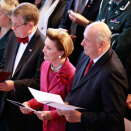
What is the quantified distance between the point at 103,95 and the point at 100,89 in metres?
0.06

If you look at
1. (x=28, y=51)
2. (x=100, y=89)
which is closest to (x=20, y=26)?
(x=28, y=51)

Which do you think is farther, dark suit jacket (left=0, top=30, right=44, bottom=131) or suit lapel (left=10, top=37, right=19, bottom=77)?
suit lapel (left=10, top=37, right=19, bottom=77)

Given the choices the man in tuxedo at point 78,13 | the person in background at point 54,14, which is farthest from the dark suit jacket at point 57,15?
the man in tuxedo at point 78,13

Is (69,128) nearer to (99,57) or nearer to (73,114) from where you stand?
(73,114)

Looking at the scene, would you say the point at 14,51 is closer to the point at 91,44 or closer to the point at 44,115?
the point at 44,115

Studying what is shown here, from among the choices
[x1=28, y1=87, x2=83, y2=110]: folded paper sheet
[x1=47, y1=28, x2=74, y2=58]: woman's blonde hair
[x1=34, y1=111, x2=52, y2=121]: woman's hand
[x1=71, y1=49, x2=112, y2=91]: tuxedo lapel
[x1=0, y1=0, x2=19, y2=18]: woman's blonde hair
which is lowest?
[x1=34, y1=111, x2=52, y2=121]: woman's hand

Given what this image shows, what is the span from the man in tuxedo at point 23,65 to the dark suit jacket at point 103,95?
0.77 meters

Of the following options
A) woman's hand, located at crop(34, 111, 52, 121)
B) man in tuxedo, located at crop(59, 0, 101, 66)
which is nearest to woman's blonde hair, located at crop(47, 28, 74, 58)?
woman's hand, located at crop(34, 111, 52, 121)

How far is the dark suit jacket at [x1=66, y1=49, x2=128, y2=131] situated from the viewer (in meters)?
2.01

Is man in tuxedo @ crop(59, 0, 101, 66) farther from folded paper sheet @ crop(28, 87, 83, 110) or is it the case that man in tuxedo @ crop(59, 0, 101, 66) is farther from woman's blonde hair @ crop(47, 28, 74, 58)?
folded paper sheet @ crop(28, 87, 83, 110)

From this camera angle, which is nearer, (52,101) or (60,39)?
(52,101)

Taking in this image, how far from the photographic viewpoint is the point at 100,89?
6.81 feet

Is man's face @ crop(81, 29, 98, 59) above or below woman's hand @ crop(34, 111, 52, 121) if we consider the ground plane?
above

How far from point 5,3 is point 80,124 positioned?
1951 mm
